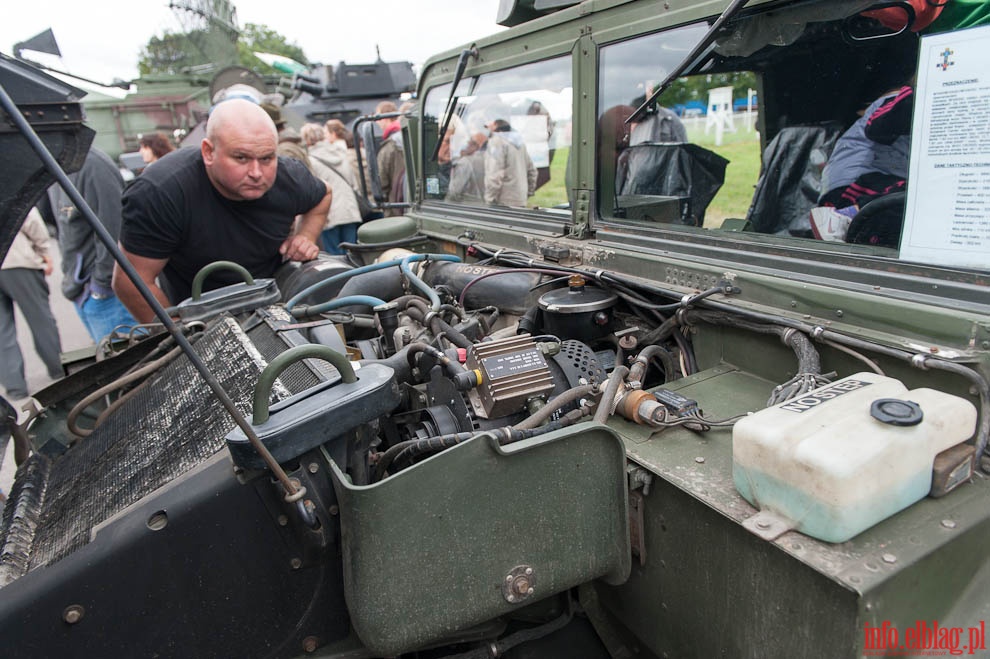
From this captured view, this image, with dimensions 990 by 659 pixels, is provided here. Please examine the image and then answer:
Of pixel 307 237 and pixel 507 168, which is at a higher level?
pixel 507 168

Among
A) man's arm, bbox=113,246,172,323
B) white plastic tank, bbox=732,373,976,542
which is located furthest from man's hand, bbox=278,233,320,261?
white plastic tank, bbox=732,373,976,542

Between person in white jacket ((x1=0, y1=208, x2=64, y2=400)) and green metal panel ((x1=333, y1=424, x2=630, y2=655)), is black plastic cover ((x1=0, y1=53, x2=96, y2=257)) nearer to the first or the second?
green metal panel ((x1=333, y1=424, x2=630, y2=655))

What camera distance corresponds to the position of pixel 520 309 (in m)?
2.21

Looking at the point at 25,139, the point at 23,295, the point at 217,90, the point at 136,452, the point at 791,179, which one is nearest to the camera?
the point at 25,139

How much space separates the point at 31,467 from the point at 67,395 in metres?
0.37

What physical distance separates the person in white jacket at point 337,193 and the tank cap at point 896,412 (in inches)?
198

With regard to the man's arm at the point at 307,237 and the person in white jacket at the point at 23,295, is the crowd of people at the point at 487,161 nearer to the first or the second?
the man's arm at the point at 307,237

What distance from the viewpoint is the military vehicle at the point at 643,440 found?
3.51 ft

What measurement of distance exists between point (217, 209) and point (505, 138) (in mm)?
1401

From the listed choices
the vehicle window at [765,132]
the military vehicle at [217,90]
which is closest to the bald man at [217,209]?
the vehicle window at [765,132]

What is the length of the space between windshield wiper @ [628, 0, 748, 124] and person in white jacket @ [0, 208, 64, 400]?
15.3ft

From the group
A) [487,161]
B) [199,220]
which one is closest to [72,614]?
[199,220]

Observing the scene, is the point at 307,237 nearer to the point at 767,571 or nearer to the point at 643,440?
the point at 643,440

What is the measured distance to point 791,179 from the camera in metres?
1.78
